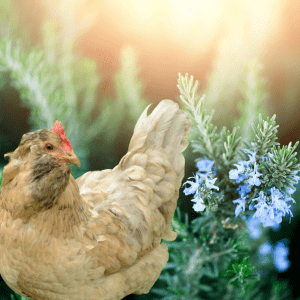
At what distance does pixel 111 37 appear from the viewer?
0.75 m

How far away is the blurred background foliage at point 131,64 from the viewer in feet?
2.21

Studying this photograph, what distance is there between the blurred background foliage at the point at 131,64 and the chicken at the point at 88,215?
0.12m

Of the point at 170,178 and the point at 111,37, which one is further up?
the point at 111,37

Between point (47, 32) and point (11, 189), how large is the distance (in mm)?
362

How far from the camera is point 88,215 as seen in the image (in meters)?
0.53

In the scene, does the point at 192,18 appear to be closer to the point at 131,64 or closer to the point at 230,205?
the point at 131,64

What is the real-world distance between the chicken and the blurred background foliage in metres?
0.12

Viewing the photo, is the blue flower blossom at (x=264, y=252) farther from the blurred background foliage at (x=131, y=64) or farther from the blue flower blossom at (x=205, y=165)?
the blue flower blossom at (x=205, y=165)

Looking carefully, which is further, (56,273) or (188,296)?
(188,296)

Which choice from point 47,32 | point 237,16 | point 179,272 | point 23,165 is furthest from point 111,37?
point 179,272

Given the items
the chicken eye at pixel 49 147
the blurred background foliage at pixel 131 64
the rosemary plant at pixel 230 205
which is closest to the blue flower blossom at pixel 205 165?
the rosemary plant at pixel 230 205

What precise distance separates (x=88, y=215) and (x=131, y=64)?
0.34m

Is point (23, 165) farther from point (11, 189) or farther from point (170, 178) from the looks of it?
point (170, 178)

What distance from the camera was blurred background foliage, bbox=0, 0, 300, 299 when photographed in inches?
26.5
